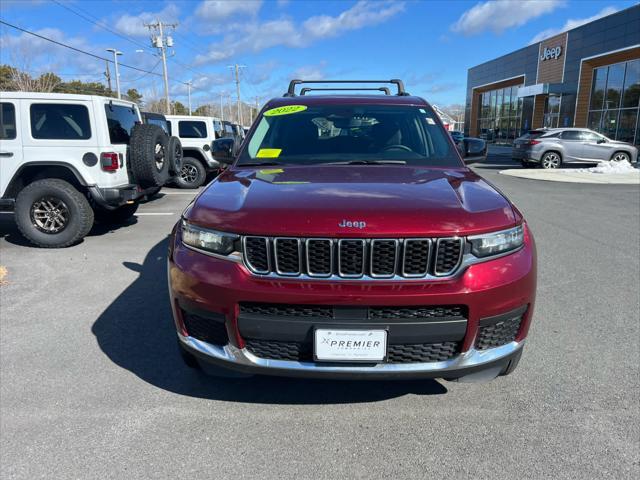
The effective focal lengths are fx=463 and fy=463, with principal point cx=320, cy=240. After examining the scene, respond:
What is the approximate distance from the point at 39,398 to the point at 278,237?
182 centimetres

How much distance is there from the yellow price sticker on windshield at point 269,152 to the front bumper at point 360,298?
1.24 m

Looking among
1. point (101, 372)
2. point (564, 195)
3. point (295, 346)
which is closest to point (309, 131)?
point (295, 346)

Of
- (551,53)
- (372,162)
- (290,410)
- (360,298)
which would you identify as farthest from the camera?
(551,53)

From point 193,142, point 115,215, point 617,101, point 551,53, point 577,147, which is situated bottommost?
point 115,215

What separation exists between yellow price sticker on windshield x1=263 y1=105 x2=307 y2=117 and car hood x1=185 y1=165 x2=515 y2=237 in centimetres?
110

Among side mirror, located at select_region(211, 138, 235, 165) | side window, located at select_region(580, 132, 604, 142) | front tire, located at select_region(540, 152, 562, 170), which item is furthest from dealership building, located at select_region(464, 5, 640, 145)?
side mirror, located at select_region(211, 138, 235, 165)

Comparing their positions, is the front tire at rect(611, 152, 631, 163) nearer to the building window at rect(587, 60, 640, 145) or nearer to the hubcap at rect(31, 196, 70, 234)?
the building window at rect(587, 60, 640, 145)

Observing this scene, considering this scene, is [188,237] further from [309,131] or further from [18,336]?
[18,336]

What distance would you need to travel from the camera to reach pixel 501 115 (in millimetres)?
39969

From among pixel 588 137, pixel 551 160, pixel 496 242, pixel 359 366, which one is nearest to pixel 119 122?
pixel 359 366

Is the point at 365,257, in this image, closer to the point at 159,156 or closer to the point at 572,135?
the point at 159,156

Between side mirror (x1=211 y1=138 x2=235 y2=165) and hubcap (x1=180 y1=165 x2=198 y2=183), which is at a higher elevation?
side mirror (x1=211 y1=138 x2=235 y2=165)

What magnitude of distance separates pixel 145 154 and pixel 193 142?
6.17m

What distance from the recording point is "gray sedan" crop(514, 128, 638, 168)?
58.6 ft
